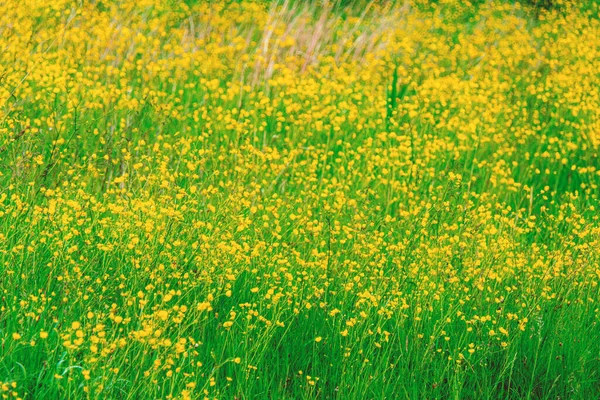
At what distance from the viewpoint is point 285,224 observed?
13.9ft

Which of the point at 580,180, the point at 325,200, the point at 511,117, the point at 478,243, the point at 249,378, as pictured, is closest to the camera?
the point at 249,378

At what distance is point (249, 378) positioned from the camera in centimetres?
312

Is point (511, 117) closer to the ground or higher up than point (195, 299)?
higher up

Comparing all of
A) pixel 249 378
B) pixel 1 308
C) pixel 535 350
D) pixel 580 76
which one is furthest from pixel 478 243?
pixel 580 76

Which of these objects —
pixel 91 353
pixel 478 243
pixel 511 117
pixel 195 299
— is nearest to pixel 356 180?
pixel 478 243

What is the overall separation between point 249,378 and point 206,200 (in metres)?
1.44

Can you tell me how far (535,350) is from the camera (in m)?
3.54

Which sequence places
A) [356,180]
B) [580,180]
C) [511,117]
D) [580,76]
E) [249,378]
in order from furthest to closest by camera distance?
[580,76] < [511,117] < [580,180] < [356,180] < [249,378]

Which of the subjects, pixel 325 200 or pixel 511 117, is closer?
pixel 325 200

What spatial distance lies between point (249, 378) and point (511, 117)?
12.4ft

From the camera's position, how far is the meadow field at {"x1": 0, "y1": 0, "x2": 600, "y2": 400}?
317cm

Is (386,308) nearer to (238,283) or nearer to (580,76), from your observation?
(238,283)

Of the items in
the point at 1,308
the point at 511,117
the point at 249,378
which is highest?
the point at 511,117

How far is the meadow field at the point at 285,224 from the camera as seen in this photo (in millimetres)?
3174
